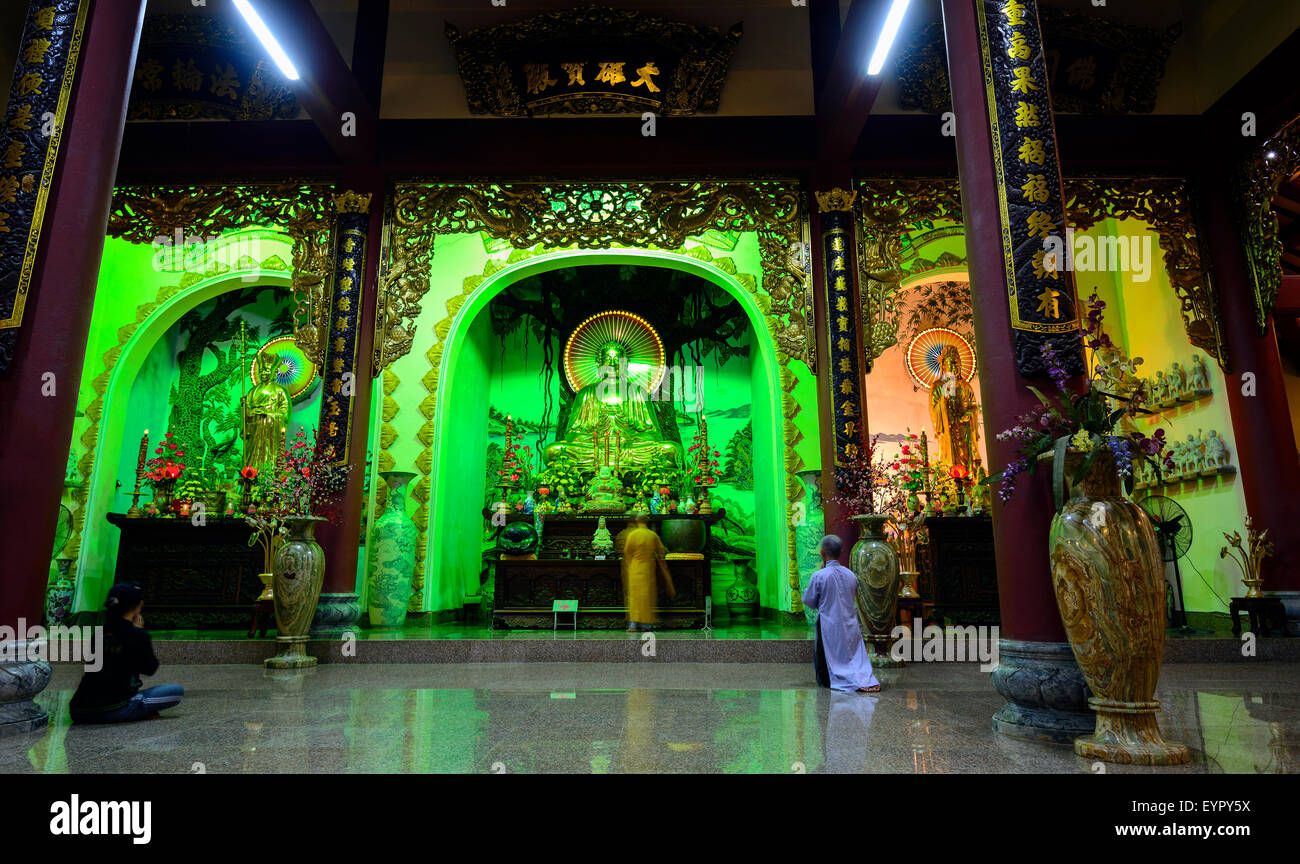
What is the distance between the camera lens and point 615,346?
38.9 feet

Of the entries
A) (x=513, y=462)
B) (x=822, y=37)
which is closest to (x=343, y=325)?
(x=513, y=462)

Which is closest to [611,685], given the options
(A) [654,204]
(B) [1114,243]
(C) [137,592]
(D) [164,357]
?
(C) [137,592]

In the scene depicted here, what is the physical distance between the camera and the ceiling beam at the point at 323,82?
5719mm

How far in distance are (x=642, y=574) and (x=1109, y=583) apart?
5.70 meters

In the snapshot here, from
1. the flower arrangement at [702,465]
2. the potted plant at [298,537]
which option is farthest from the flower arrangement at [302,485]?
the flower arrangement at [702,465]

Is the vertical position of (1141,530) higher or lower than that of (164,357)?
lower

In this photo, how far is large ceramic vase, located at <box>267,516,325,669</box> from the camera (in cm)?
590

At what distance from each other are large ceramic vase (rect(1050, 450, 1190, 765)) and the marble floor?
0.40 ft

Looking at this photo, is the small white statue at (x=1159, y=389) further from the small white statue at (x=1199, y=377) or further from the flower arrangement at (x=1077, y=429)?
the flower arrangement at (x=1077, y=429)

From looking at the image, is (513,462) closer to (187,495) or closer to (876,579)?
(187,495)

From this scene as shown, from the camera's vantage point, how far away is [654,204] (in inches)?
295
